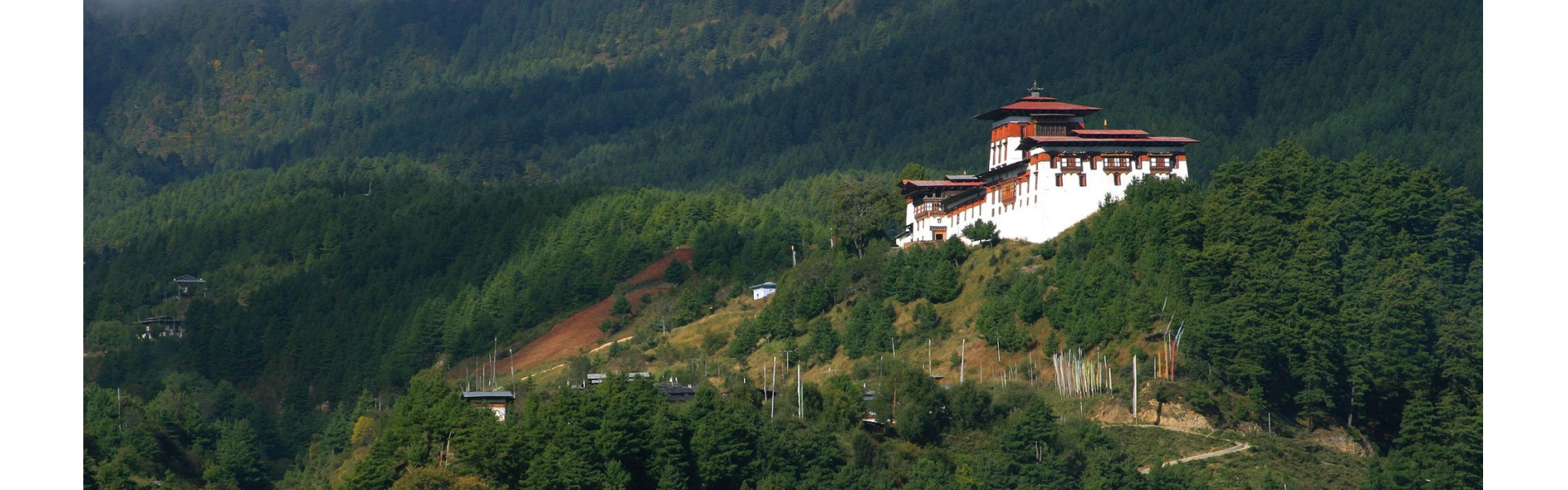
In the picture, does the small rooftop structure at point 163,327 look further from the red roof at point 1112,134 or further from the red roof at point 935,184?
the red roof at point 1112,134

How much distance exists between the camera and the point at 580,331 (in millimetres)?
153625

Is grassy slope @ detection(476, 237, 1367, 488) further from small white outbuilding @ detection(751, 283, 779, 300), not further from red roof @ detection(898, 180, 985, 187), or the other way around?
red roof @ detection(898, 180, 985, 187)

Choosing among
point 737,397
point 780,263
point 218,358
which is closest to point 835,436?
point 737,397

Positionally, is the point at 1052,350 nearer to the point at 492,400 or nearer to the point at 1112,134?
the point at 1112,134

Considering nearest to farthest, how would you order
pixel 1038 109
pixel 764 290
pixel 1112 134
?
1. pixel 1112 134
2. pixel 1038 109
3. pixel 764 290

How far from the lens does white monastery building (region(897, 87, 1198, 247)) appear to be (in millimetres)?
116250

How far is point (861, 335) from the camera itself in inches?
4690

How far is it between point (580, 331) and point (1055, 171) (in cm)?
4781

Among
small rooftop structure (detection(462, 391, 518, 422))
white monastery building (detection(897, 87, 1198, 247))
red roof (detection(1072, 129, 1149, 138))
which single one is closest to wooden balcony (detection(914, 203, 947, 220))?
white monastery building (detection(897, 87, 1198, 247))

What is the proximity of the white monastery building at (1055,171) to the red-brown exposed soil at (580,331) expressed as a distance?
32495 millimetres

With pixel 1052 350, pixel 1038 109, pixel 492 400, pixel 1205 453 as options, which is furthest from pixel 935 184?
pixel 1205 453

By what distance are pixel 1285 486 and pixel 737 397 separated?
2399 cm

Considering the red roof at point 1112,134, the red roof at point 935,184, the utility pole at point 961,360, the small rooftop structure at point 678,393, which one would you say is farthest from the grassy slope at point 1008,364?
the small rooftop structure at point 678,393

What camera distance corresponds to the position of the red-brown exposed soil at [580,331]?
482ft
